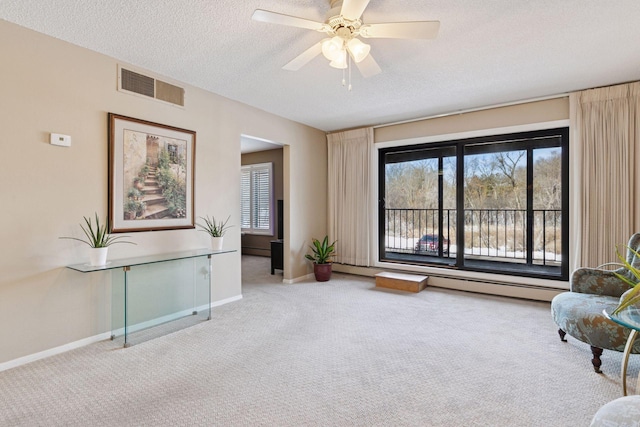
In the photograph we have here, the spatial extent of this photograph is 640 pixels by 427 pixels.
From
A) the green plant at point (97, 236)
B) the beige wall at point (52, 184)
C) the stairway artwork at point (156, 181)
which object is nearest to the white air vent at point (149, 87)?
the beige wall at point (52, 184)

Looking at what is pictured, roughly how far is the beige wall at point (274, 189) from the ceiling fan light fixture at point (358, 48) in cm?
509

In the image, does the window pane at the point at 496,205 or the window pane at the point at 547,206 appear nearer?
the window pane at the point at 547,206

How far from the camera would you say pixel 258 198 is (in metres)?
7.81

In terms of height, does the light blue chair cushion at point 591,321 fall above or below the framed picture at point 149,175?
below

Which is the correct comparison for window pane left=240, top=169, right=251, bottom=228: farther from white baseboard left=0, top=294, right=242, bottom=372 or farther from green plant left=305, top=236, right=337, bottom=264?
white baseboard left=0, top=294, right=242, bottom=372

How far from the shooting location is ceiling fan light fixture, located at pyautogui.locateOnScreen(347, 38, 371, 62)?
2.27 m

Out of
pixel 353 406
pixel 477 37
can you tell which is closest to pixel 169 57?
pixel 477 37

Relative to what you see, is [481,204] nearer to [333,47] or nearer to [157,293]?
[333,47]

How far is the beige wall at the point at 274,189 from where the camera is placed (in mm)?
7422

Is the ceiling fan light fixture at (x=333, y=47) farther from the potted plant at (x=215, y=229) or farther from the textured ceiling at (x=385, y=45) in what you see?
the potted plant at (x=215, y=229)

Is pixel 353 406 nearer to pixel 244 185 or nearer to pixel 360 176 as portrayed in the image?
pixel 360 176

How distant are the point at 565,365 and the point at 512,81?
2.81 m

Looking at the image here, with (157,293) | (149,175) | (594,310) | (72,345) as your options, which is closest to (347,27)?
(149,175)

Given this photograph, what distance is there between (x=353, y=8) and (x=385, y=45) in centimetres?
90
